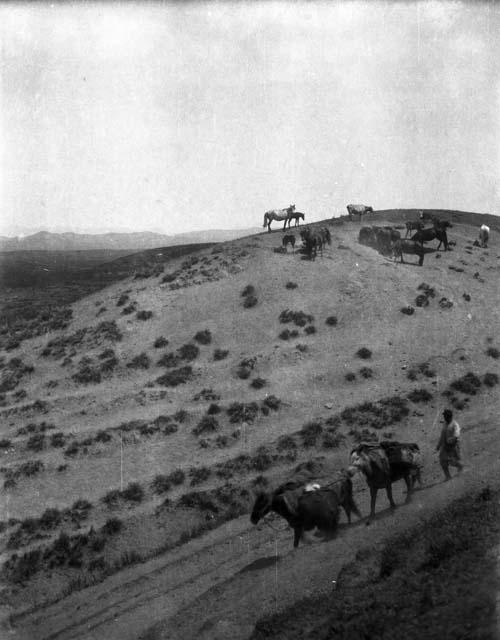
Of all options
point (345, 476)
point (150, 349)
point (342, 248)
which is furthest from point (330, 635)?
point (342, 248)

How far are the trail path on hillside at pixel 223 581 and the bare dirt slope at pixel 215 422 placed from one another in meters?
0.06

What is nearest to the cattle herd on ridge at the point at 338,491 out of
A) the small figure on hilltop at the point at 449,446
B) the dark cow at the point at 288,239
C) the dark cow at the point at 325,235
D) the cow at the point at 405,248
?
the small figure on hilltop at the point at 449,446

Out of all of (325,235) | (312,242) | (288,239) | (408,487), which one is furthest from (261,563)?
(325,235)

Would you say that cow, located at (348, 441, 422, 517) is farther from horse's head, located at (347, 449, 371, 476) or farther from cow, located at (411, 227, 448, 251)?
cow, located at (411, 227, 448, 251)

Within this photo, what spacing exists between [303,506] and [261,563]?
1.78m

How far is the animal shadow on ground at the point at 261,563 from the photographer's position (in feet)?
37.2

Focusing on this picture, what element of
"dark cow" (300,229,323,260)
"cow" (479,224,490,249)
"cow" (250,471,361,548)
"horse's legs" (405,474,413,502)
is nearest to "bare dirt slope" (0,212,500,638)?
"horse's legs" (405,474,413,502)

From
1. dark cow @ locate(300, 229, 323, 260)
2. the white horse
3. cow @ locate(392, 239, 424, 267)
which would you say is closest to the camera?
dark cow @ locate(300, 229, 323, 260)

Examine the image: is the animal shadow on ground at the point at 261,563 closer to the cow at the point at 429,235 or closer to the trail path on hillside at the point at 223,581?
the trail path on hillside at the point at 223,581

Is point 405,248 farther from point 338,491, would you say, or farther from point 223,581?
point 223,581

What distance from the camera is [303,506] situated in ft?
37.4

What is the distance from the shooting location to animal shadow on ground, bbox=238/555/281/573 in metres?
11.4

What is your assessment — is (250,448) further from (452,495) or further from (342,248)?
(342,248)

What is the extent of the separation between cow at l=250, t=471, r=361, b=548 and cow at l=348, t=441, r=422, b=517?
0.98m
